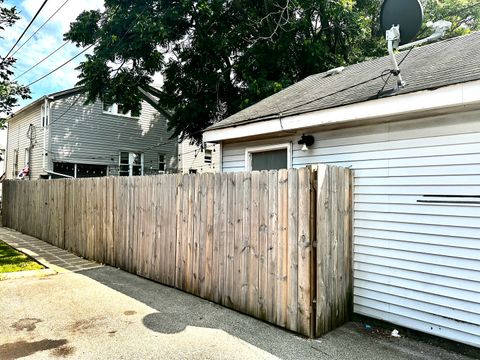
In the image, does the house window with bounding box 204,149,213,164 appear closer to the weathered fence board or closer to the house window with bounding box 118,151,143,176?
the house window with bounding box 118,151,143,176

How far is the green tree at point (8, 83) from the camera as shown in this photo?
416 inches

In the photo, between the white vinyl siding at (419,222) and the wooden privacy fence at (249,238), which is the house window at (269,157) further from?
the wooden privacy fence at (249,238)

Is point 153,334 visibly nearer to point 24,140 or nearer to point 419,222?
point 419,222

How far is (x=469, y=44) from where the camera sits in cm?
492

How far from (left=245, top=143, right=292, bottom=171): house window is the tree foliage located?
6507 millimetres

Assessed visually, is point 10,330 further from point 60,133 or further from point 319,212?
point 60,133

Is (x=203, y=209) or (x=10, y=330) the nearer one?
(x=10, y=330)

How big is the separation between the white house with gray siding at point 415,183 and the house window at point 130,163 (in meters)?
14.5

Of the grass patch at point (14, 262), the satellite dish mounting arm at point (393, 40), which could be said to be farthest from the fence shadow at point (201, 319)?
the satellite dish mounting arm at point (393, 40)

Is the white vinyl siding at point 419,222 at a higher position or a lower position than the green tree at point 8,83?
lower

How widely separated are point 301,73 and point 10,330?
483 inches

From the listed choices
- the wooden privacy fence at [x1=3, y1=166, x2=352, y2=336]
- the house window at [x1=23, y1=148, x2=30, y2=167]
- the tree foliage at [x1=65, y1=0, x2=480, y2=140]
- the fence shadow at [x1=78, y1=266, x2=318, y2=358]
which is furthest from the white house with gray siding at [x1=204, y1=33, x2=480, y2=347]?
the house window at [x1=23, y1=148, x2=30, y2=167]

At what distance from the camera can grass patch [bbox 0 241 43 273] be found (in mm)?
5988

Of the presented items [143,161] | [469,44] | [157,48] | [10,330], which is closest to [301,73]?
→ [157,48]
